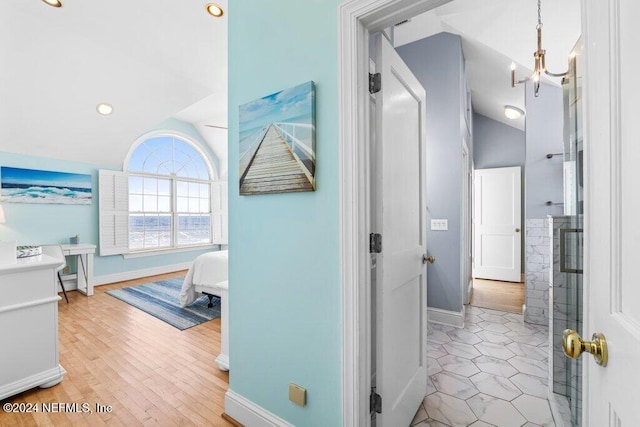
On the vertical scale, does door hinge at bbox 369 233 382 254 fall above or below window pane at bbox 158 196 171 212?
below

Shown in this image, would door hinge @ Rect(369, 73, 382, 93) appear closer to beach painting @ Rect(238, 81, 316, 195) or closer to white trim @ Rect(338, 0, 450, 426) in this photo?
white trim @ Rect(338, 0, 450, 426)

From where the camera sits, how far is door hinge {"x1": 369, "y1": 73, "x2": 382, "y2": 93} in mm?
1326

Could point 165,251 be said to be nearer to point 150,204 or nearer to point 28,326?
point 150,204

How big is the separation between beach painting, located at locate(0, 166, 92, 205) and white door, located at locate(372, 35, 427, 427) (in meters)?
5.12

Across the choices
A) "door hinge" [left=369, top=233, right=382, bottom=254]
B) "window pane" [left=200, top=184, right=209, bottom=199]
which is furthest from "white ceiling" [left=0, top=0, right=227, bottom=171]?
"door hinge" [left=369, top=233, right=382, bottom=254]

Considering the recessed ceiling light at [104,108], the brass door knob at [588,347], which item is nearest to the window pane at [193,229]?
the recessed ceiling light at [104,108]

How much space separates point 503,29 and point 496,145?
303 cm

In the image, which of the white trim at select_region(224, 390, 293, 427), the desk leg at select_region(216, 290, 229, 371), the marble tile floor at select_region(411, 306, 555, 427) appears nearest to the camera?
the white trim at select_region(224, 390, 293, 427)

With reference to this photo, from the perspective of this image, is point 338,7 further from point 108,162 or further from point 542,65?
point 108,162

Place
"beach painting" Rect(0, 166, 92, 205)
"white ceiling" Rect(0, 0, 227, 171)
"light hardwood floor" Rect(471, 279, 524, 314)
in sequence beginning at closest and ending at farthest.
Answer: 1. "white ceiling" Rect(0, 0, 227, 171)
2. "light hardwood floor" Rect(471, 279, 524, 314)
3. "beach painting" Rect(0, 166, 92, 205)

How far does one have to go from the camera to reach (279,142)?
57.2 inches

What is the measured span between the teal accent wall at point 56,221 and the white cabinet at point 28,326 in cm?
278

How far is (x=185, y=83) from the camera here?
4.09 metres

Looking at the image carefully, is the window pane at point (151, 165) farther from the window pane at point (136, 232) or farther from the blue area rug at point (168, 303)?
the blue area rug at point (168, 303)
